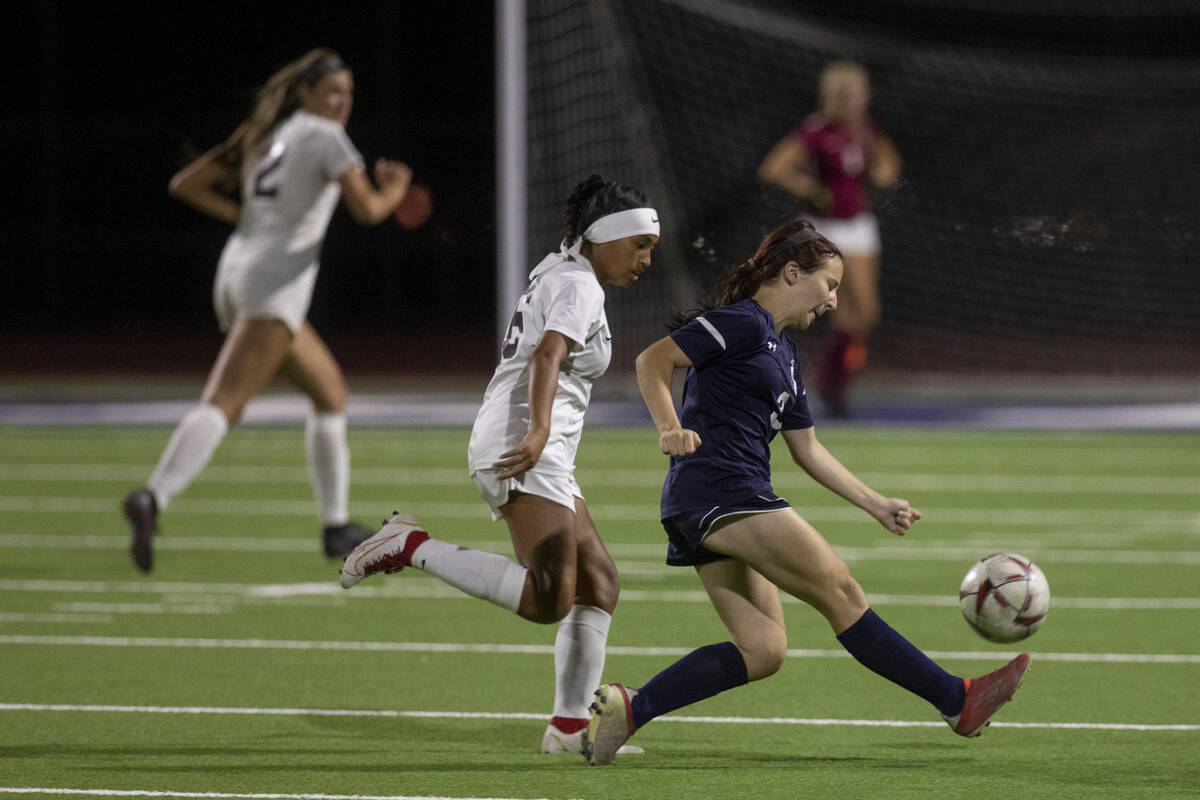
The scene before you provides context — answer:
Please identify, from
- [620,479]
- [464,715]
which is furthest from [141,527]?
[620,479]

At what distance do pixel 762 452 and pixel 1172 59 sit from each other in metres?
22.8

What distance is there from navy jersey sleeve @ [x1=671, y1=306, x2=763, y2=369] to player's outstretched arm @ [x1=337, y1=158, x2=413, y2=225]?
10.3 ft

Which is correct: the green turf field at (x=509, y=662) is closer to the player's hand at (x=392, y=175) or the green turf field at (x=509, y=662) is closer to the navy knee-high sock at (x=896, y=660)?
the navy knee-high sock at (x=896, y=660)

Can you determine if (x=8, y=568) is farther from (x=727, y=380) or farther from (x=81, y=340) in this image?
(x=81, y=340)

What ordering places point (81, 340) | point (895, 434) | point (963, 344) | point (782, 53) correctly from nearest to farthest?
point (895, 434)
point (782, 53)
point (963, 344)
point (81, 340)

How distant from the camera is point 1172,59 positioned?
26.6 m

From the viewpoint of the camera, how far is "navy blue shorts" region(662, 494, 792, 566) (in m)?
5.34

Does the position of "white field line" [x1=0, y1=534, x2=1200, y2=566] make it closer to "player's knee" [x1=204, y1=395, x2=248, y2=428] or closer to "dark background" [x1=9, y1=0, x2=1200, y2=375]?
"player's knee" [x1=204, y1=395, x2=248, y2=428]

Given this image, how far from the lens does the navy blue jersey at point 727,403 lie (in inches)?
213

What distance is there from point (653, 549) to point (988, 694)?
5202 mm

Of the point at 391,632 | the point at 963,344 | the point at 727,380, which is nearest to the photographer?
the point at 727,380

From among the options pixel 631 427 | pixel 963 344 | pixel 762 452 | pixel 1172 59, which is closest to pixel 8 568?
pixel 762 452

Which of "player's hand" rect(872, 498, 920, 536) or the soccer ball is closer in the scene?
"player's hand" rect(872, 498, 920, 536)

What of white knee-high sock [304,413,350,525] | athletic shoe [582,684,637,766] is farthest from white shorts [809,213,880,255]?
athletic shoe [582,684,637,766]
